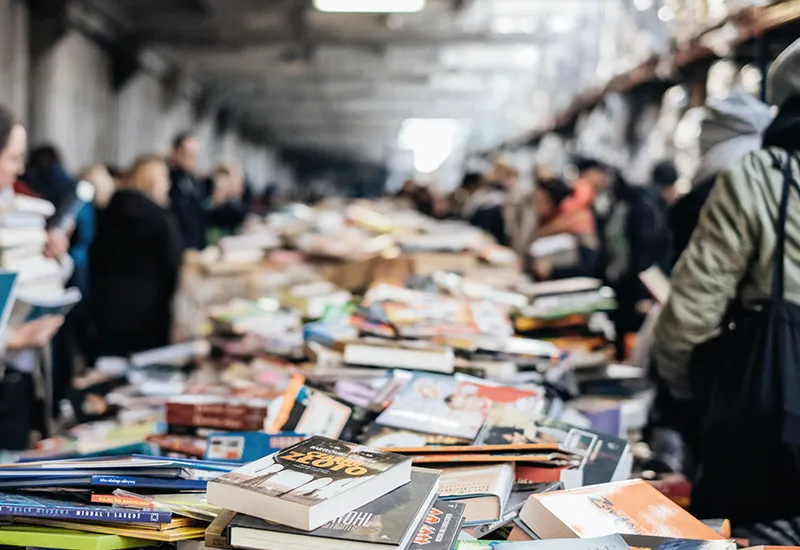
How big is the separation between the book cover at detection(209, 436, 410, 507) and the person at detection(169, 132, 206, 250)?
18.0 feet

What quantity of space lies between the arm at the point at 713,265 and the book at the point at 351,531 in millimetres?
1428

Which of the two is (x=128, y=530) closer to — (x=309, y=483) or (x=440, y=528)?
(x=309, y=483)

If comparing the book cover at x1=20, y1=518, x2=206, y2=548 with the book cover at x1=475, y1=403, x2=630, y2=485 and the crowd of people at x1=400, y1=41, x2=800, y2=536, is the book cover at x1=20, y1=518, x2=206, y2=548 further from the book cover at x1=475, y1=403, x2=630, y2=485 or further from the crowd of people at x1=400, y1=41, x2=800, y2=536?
the crowd of people at x1=400, y1=41, x2=800, y2=536

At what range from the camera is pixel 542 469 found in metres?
1.83

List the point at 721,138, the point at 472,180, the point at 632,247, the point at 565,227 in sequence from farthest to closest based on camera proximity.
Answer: the point at 472,180, the point at 632,247, the point at 565,227, the point at 721,138

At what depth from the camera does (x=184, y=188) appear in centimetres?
699

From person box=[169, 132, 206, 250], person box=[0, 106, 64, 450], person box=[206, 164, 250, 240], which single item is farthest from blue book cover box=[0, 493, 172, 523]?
person box=[206, 164, 250, 240]

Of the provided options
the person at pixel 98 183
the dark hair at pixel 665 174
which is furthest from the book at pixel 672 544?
the person at pixel 98 183

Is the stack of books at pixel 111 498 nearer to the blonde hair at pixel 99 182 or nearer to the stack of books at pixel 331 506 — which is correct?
the stack of books at pixel 331 506

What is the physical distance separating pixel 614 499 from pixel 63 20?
9.11 meters

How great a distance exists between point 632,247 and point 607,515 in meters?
4.82

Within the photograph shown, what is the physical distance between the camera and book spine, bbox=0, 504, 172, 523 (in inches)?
56.0

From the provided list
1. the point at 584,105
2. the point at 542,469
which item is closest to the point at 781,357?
the point at 542,469

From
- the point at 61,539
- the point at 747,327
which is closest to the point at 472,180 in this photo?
the point at 747,327
